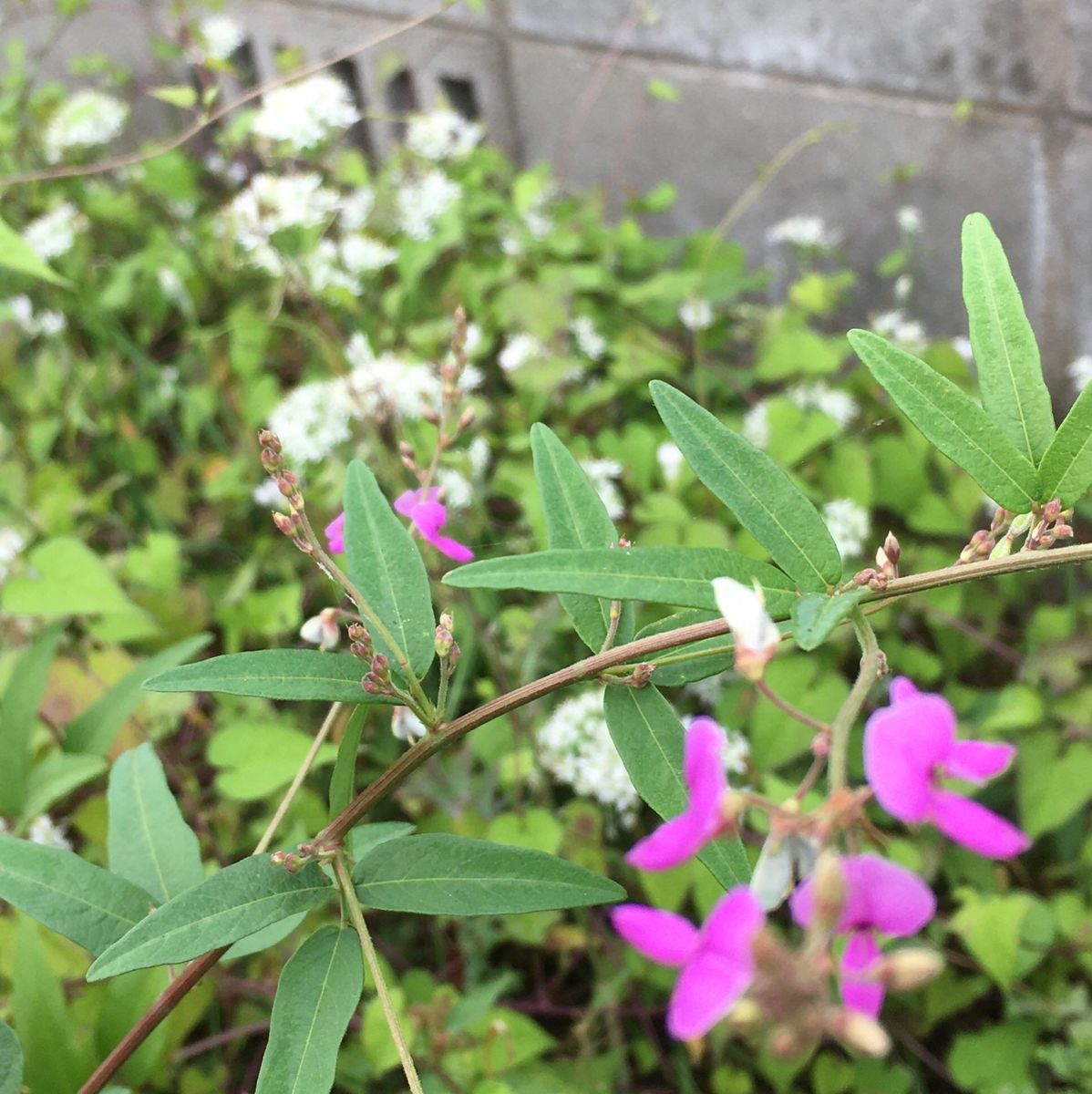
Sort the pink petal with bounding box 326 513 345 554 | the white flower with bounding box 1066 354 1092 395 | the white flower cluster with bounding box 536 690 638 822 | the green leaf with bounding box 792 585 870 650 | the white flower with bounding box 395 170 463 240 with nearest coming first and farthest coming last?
the green leaf with bounding box 792 585 870 650 < the pink petal with bounding box 326 513 345 554 < the white flower cluster with bounding box 536 690 638 822 < the white flower with bounding box 1066 354 1092 395 < the white flower with bounding box 395 170 463 240

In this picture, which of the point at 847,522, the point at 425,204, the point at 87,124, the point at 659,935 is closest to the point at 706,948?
the point at 659,935

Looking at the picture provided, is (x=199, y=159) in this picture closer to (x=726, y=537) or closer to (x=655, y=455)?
(x=655, y=455)

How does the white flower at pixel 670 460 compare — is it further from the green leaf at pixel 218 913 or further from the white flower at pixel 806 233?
the green leaf at pixel 218 913

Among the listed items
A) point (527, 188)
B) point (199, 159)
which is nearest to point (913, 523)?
point (527, 188)

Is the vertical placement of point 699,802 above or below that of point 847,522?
above

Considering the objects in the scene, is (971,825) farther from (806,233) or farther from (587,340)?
(806,233)

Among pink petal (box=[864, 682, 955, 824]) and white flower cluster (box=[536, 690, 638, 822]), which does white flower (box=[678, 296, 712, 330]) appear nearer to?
white flower cluster (box=[536, 690, 638, 822])

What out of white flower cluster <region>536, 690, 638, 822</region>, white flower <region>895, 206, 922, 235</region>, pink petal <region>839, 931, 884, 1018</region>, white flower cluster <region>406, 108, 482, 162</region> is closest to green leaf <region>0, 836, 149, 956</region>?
pink petal <region>839, 931, 884, 1018</region>

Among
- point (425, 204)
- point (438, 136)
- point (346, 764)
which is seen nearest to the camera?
point (346, 764)
